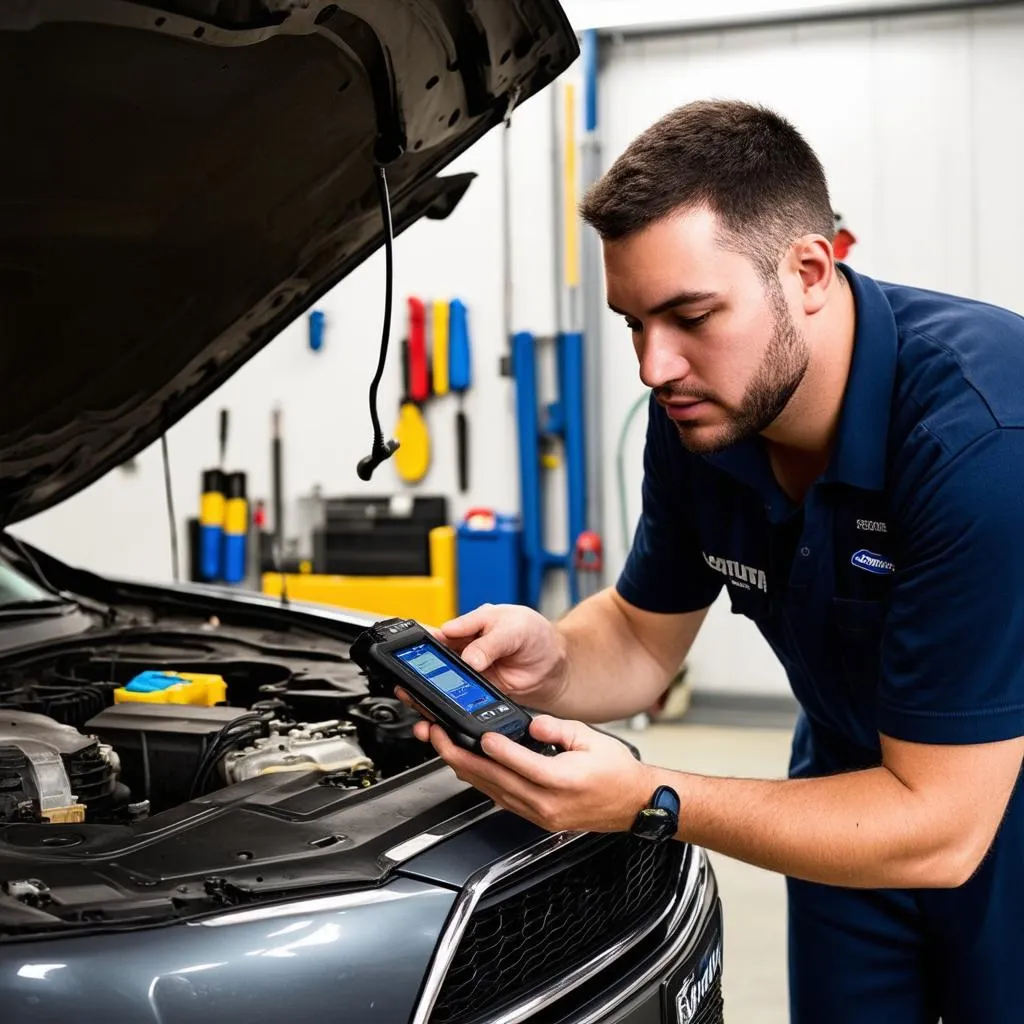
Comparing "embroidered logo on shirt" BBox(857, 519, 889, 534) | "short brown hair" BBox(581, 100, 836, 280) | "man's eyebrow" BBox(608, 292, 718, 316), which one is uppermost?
"short brown hair" BBox(581, 100, 836, 280)

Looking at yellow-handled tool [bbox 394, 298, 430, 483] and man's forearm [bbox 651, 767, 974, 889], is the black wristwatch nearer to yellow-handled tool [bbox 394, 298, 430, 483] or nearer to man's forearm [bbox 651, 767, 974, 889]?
man's forearm [bbox 651, 767, 974, 889]

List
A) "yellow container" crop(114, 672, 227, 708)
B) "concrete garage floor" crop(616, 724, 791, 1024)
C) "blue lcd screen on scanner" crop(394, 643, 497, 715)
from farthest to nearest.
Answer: "concrete garage floor" crop(616, 724, 791, 1024) → "yellow container" crop(114, 672, 227, 708) → "blue lcd screen on scanner" crop(394, 643, 497, 715)

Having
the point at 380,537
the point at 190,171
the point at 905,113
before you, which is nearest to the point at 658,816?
the point at 190,171

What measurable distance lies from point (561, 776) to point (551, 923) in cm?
23

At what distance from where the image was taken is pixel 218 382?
2.09 metres

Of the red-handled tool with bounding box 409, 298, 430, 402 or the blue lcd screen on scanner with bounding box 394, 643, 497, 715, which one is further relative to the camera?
the red-handled tool with bounding box 409, 298, 430, 402

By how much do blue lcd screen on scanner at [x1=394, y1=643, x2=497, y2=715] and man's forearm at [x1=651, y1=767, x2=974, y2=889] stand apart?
203 millimetres

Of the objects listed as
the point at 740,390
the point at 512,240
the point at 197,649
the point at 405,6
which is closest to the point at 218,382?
the point at 197,649

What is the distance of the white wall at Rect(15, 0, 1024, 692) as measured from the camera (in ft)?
14.4

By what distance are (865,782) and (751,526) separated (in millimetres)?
416

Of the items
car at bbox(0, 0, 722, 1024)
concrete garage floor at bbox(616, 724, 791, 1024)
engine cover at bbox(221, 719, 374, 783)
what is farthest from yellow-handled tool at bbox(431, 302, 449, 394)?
engine cover at bbox(221, 719, 374, 783)

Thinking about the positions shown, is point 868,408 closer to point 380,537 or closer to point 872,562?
point 872,562

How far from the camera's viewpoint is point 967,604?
4.23ft

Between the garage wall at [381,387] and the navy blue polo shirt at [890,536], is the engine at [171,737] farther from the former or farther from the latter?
the garage wall at [381,387]
